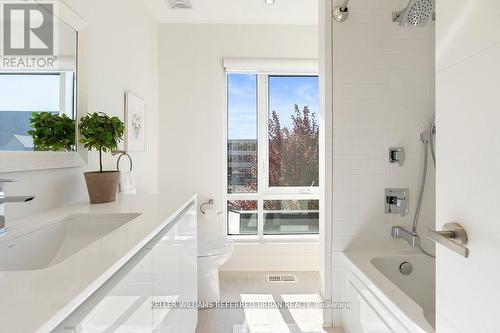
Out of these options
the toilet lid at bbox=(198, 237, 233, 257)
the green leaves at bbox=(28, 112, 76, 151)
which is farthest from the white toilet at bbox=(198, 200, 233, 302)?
the green leaves at bbox=(28, 112, 76, 151)

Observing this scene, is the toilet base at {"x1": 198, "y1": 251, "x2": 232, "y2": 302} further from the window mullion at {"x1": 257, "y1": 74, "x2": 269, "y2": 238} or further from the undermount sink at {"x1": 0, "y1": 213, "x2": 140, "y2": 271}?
the undermount sink at {"x1": 0, "y1": 213, "x2": 140, "y2": 271}

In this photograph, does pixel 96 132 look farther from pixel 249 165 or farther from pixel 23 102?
pixel 249 165

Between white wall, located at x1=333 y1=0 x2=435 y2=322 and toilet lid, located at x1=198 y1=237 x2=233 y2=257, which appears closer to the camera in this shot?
white wall, located at x1=333 y1=0 x2=435 y2=322

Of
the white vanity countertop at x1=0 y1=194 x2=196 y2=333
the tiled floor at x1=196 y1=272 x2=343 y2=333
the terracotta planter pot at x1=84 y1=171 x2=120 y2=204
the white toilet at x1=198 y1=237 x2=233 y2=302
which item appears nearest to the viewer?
the white vanity countertop at x1=0 y1=194 x2=196 y2=333

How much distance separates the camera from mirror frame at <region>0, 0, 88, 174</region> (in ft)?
3.65

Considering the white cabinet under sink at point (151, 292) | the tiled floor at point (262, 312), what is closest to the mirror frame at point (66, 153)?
the white cabinet under sink at point (151, 292)

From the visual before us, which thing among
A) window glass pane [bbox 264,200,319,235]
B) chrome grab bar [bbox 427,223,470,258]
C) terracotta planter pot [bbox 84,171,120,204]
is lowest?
window glass pane [bbox 264,200,319,235]

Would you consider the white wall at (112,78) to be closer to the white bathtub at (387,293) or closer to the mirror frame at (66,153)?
the mirror frame at (66,153)

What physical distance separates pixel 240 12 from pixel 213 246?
7.16 feet

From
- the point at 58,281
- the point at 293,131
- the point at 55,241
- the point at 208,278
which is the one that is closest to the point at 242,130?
the point at 293,131

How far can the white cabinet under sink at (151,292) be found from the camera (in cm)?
63

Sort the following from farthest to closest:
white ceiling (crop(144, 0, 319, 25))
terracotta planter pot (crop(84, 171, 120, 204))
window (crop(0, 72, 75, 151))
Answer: white ceiling (crop(144, 0, 319, 25)), terracotta planter pot (crop(84, 171, 120, 204)), window (crop(0, 72, 75, 151))

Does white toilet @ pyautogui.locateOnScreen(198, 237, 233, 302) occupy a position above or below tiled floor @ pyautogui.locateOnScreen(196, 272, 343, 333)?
above

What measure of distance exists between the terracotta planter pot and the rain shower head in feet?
5.79
